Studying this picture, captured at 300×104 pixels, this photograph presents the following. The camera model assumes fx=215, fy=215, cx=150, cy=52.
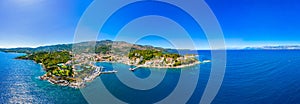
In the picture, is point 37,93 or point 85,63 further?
point 85,63

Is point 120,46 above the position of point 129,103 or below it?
above

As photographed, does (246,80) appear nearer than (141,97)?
No

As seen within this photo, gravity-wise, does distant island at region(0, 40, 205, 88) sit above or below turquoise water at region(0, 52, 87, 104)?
above

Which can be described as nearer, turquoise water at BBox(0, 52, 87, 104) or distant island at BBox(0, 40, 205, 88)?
turquoise water at BBox(0, 52, 87, 104)

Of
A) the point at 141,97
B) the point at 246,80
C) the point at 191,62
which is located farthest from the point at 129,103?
the point at 191,62

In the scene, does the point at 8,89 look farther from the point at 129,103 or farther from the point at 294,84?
the point at 294,84

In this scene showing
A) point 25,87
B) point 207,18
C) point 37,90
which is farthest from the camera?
point 25,87

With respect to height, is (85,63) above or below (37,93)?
above

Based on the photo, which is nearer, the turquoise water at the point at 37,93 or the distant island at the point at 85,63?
the turquoise water at the point at 37,93

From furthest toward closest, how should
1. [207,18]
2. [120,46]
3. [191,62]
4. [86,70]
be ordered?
[120,46]
[191,62]
[86,70]
[207,18]

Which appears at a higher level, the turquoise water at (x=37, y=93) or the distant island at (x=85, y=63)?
the distant island at (x=85, y=63)
